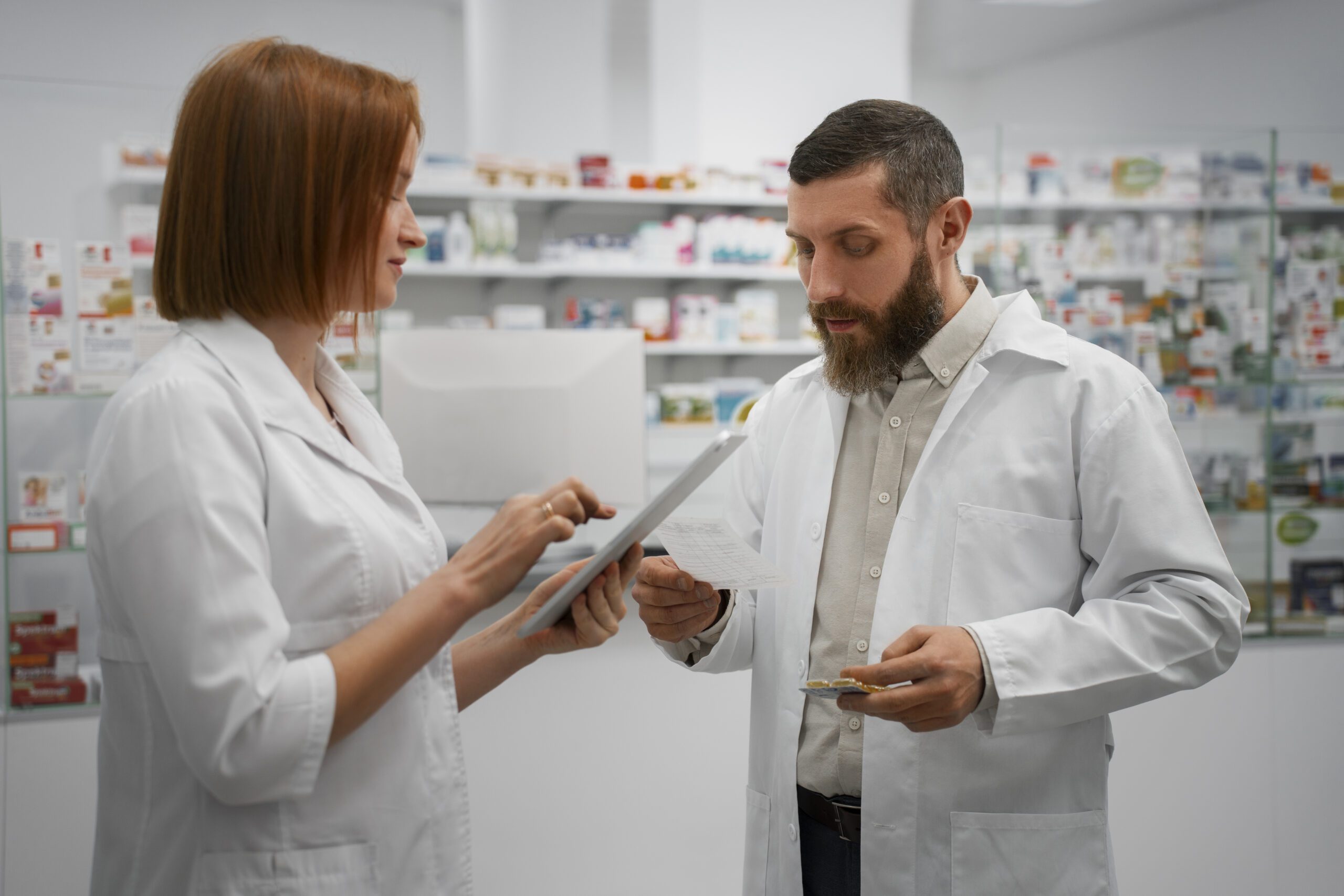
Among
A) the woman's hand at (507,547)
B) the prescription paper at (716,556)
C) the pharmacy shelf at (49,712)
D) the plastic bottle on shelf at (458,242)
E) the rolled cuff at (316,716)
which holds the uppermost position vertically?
the plastic bottle on shelf at (458,242)

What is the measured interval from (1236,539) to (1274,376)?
559 millimetres

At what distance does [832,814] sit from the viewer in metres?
1.42

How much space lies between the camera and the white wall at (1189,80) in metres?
6.22

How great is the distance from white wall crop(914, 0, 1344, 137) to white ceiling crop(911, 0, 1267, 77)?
7 cm

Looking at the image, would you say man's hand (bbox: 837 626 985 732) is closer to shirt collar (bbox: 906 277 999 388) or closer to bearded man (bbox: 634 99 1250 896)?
bearded man (bbox: 634 99 1250 896)

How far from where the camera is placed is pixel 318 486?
0.98 metres

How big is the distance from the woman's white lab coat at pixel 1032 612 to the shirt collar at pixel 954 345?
0.10ft

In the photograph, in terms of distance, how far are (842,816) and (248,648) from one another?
89cm

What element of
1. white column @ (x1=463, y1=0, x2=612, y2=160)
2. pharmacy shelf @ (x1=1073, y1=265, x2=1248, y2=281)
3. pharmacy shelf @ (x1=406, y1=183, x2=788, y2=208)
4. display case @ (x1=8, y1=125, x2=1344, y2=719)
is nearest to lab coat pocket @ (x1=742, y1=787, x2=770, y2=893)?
display case @ (x1=8, y1=125, x2=1344, y2=719)

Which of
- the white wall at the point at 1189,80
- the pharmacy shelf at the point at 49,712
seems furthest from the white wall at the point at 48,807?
the white wall at the point at 1189,80

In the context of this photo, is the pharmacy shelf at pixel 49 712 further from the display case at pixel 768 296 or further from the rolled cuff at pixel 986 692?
the rolled cuff at pixel 986 692

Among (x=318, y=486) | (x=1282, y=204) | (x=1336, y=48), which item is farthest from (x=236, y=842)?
(x=1336, y=48)

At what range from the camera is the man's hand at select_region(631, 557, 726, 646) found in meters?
1.47

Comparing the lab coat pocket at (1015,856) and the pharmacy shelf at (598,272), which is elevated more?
the pharmacy shelf at (598,272)
